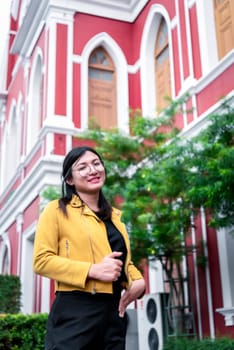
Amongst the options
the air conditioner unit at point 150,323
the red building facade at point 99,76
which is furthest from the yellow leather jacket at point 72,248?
the red building facade at point 99,76

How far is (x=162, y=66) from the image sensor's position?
35.8 feet

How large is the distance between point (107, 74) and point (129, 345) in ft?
21.7

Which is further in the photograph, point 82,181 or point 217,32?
point 217,32

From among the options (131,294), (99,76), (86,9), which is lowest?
(131,294)

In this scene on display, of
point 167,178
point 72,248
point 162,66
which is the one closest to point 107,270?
point 72,248

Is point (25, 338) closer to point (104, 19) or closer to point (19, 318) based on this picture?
point (19, 318)

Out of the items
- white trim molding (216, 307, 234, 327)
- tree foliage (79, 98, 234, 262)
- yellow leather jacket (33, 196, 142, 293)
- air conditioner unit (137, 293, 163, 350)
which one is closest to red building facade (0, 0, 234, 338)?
white trim molding (216, 307, 234, 327)

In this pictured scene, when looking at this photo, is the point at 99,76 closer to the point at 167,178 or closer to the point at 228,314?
the point at 167,178

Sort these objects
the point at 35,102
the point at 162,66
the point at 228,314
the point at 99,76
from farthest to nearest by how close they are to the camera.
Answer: the point at 35,102
the point at 99,76
the point at 162,66
the point at 228,314

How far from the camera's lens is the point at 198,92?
8414 mm

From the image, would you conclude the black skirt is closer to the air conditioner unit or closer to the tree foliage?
the tree foliage

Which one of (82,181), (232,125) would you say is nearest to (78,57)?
(232,125)

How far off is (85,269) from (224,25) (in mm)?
7755

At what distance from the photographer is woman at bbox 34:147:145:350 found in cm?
177
